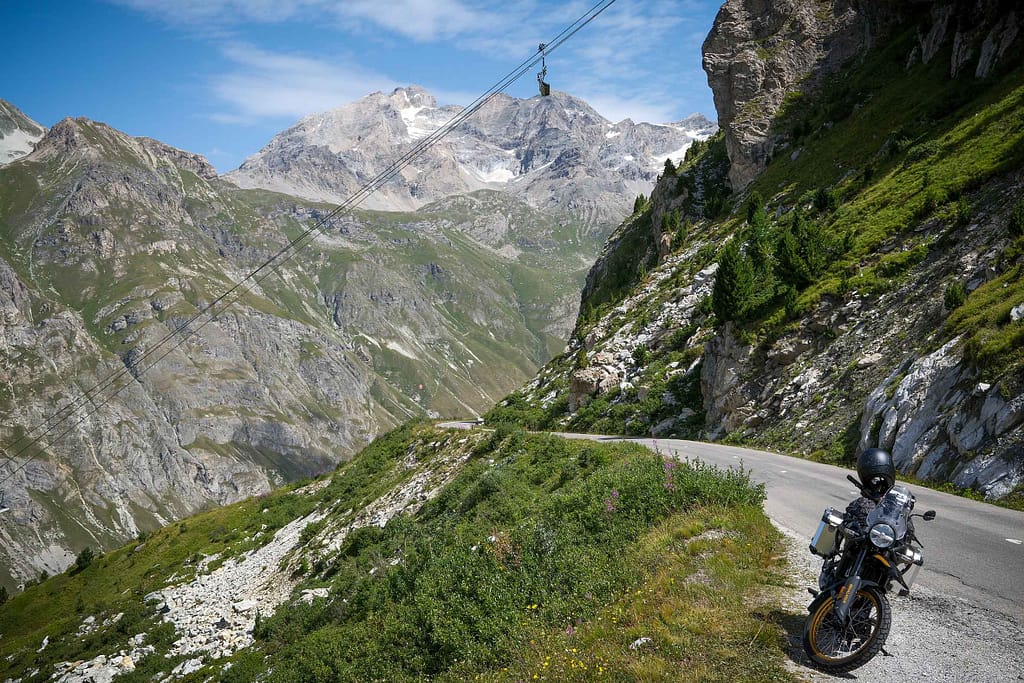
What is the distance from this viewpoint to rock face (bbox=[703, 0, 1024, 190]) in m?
53.5

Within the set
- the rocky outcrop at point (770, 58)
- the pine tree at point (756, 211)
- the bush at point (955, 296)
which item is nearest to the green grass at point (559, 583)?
the bush at point (955, 296)

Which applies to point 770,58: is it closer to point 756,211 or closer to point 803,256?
point 756,211

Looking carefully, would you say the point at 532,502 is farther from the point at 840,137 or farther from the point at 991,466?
the point at 840,137

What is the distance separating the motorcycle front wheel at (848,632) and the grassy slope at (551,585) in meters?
0.49

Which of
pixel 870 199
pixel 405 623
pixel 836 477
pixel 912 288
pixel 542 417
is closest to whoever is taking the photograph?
pixel 405 623

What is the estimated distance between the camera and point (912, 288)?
2284cm

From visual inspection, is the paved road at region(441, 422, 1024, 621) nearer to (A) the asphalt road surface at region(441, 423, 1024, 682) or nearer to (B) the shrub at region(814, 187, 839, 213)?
(A) the asphalt road surface at region(441, 423, 1024, 682)

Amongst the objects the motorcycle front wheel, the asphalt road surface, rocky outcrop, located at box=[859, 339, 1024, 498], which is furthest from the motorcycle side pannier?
rocky outcrop, located at box=[859, 339, 1024, 498]

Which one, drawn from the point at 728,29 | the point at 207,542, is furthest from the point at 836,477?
the point at 728,29

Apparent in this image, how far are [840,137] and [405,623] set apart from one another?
48.8m

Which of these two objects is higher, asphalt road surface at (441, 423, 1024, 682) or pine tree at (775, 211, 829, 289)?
pine tree at (775, 211, 829, 289)

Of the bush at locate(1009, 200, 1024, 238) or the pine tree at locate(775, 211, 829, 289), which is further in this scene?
the pine tree at locate(775, 211, 829, 289)

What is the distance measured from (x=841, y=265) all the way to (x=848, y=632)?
84.3ft

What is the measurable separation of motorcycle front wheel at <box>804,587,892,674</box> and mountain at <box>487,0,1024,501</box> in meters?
7.85
